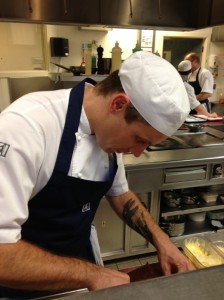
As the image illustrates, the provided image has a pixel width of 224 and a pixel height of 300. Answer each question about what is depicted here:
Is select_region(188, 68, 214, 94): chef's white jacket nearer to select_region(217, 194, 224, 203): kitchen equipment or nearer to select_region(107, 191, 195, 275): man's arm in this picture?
select_region(217, 194, 224, 203): kitchen equipment

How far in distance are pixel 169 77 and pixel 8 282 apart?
1.86 feet

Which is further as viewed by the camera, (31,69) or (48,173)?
(31,69)

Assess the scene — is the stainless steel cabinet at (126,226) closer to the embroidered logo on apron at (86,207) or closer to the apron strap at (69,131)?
the embroidered logo on apron at (86,207)

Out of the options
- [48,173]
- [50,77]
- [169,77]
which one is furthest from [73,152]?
[50,77]

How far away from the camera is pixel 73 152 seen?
2.21ft

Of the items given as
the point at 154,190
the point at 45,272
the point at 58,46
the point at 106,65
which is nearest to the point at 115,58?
the point at 106,65

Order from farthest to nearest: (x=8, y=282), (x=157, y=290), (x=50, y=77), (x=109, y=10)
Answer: (x=50, y=77) → (x=109, y=10) → (x=8, y=282) → (x=157, y=290)

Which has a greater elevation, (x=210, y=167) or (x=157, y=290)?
(x=157, y=290)

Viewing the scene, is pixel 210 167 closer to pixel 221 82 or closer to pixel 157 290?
pixel 157 290

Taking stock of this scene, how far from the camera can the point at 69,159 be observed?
654mm

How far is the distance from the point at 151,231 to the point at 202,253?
0.18 metres

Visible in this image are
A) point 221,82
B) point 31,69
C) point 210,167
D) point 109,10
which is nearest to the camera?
point 210,167

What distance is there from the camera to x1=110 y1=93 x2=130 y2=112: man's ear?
643mm

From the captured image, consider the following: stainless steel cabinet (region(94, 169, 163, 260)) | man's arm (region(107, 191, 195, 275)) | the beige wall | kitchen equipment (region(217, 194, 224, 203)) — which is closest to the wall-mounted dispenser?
the beige wall
